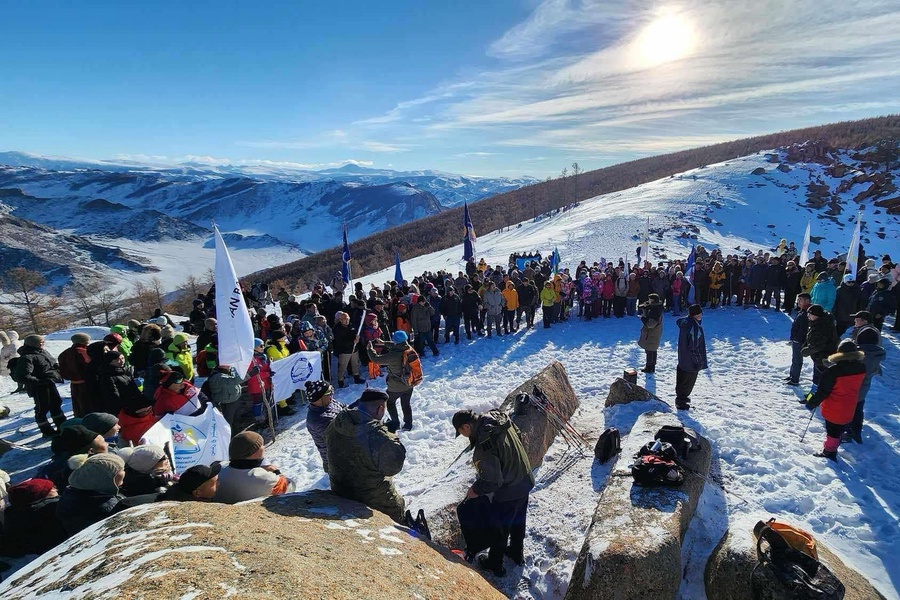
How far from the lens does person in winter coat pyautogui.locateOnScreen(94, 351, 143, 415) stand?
6969mm

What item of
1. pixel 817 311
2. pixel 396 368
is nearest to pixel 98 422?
pixel 396 368

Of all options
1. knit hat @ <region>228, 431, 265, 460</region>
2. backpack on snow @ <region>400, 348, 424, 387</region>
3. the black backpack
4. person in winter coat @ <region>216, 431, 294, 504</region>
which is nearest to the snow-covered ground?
the black backpack

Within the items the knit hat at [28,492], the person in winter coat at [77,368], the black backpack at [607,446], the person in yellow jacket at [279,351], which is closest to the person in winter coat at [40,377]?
the person in winter coat at [77,368]

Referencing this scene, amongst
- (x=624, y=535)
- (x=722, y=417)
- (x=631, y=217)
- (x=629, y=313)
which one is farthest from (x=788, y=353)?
(x=631, y=217)

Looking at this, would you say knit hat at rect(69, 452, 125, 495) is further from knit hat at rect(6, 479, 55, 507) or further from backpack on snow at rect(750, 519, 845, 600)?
backpack on snow at rect(750, 519, 845, 600)

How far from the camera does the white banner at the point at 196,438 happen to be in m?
6.31

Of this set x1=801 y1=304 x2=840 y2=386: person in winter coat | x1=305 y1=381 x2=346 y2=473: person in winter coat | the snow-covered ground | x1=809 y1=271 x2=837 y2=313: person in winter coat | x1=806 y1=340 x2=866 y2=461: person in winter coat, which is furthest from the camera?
x1=809 y1=271 x2=837 y2=313: person in winter coat

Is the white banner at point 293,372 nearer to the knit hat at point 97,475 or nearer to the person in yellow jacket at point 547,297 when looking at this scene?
the knit hat at point 97,475

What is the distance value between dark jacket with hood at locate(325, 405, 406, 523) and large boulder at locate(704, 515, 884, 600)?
10.2ft

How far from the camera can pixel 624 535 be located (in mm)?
4000

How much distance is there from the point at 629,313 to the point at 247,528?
49.2 feet

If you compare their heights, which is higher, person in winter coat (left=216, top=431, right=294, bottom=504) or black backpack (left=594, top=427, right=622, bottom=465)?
person in winter coat (left=216, top=431, right=294, bottom=504)

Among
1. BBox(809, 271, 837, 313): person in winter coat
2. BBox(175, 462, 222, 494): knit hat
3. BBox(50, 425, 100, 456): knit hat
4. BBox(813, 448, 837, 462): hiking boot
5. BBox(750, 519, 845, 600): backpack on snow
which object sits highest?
BBox(809, 271, 837, 313): person in winter coat

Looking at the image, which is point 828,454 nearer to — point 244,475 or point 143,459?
point 244,475
